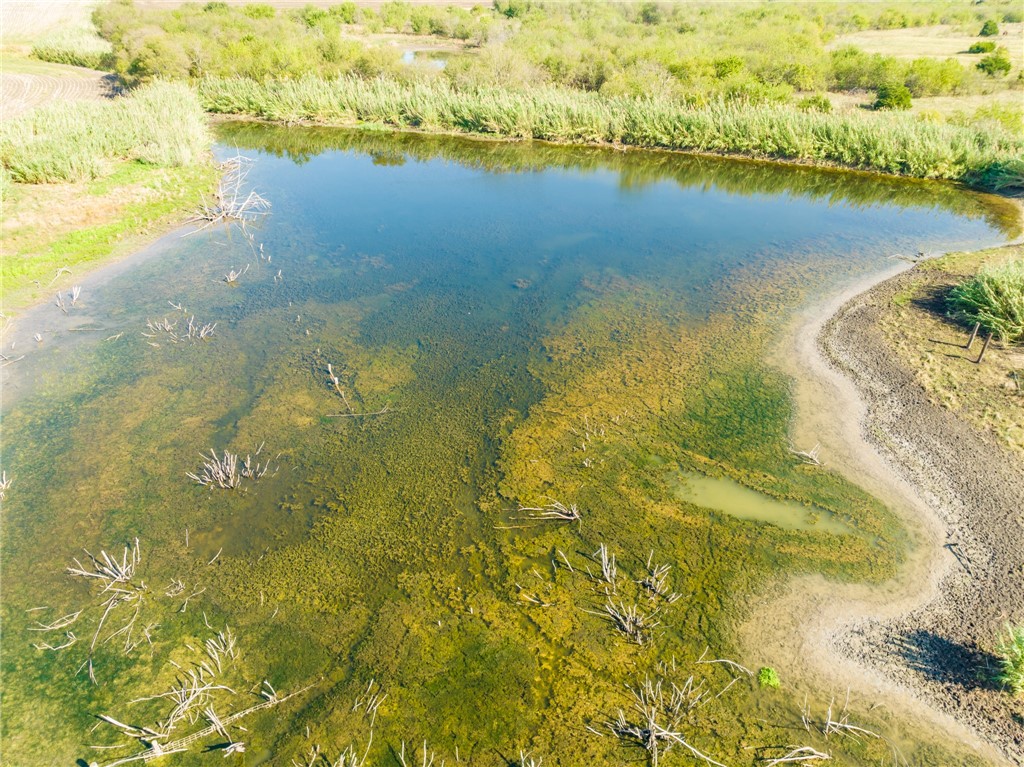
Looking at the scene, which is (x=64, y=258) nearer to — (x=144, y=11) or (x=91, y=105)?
(x=91, y=105)

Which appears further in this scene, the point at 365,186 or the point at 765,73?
the point at 765,73

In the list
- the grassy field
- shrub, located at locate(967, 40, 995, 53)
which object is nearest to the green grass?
the grassy field

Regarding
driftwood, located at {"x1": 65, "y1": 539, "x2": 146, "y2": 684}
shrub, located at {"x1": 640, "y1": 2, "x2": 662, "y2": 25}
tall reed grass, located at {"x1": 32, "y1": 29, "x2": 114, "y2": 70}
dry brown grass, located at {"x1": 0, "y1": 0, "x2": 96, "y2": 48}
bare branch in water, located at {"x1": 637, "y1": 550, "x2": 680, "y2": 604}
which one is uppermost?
shrub, located at {"x1": 640, "y1": 2, "x2": 662, "y2": 25}

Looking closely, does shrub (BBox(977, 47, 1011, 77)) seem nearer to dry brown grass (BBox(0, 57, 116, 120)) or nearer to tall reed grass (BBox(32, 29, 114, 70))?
dry brown grass (BBox(0, 57, 116, 120))

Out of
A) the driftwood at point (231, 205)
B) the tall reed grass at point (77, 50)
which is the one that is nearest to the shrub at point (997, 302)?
the driftwood at point (231, 205)

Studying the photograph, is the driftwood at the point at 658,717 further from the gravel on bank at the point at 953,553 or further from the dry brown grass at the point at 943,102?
the dry brown grass at the point at 943,102

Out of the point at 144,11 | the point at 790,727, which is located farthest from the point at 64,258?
the point at 144,11
